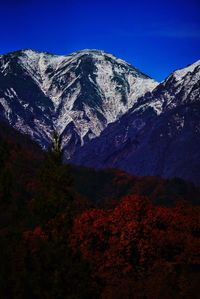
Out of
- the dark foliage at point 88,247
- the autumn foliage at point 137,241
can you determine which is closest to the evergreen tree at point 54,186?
the dark foliage at point 88,247

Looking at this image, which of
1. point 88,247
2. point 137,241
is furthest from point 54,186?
point 137,241

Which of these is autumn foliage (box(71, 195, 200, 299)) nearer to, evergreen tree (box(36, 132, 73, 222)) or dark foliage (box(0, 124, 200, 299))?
dark foliage (box(0, 124, 200, 299))

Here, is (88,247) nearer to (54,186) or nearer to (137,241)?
(137,241)

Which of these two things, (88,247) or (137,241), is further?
(88,247)

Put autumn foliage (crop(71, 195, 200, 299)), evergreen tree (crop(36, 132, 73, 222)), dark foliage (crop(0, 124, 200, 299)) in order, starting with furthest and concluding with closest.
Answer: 1. evergreen tree (crop(36, 132, 73, 222))
2. autumn foliage (crop(71, 195, 200, 299))
3. dark foliage (crop(0, 124, 200, 299))

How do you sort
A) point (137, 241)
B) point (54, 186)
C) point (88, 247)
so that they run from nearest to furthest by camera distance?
point (54, 186)
point (137, 241)
point (88, 247)

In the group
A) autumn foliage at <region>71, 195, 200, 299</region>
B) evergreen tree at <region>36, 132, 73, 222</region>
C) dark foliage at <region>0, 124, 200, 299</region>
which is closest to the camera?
dark foliage at <region>0, 124, 200, 299</region>

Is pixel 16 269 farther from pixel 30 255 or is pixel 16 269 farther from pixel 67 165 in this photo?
pixel 67 165

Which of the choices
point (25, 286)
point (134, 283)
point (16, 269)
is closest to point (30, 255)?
point (16, 269)

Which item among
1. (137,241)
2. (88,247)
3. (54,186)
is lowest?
(88,247)

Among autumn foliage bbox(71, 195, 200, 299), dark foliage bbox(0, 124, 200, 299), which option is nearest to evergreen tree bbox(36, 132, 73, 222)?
dark foliage bbox(0, 124, 200, 299)

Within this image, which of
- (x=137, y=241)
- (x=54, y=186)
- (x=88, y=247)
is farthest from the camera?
(x=88, y=247)

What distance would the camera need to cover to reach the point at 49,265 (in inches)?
2694

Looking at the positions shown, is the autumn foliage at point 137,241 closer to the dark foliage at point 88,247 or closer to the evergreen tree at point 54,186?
the dark foliage at point 88,247
